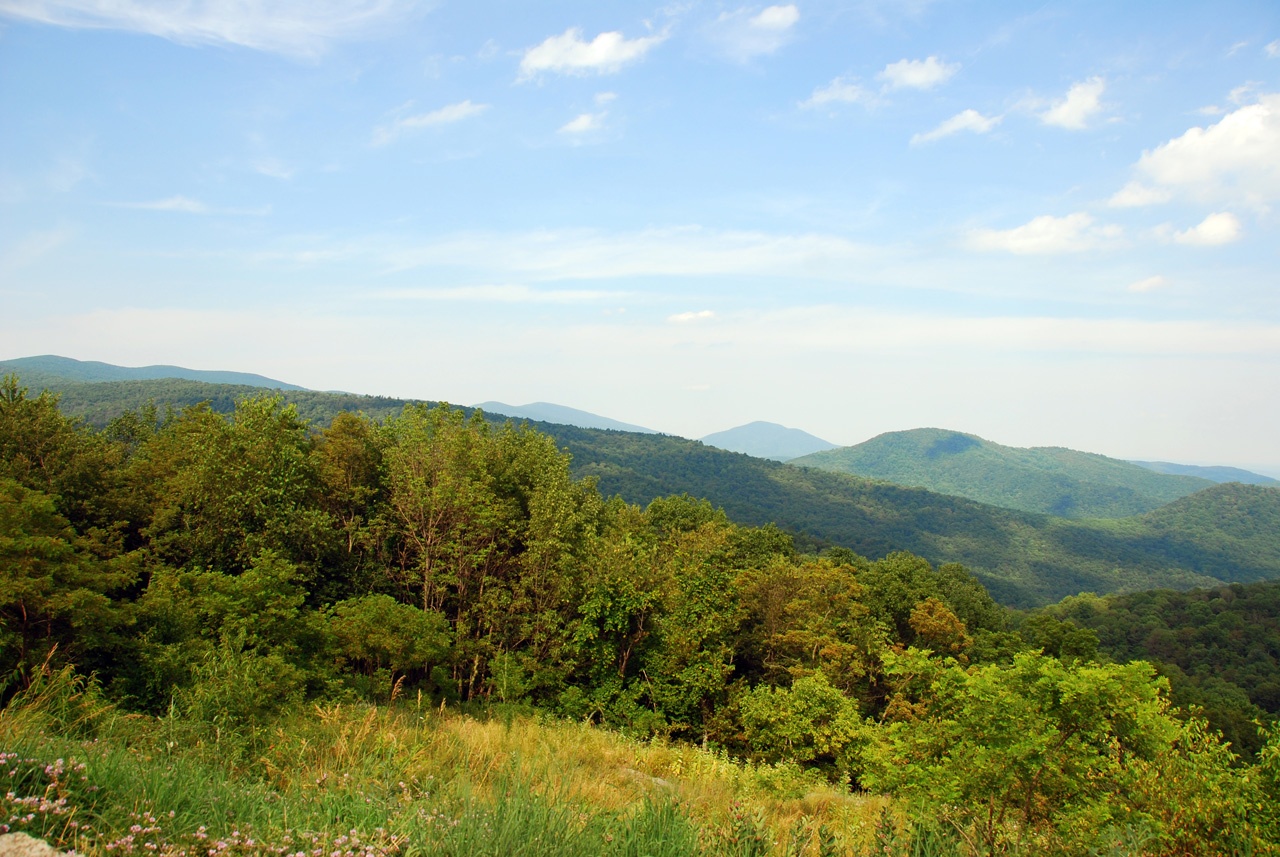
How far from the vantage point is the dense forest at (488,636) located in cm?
898

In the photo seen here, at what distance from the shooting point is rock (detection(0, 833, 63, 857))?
9.41 ft

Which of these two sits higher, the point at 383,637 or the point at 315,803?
the point at 315,803

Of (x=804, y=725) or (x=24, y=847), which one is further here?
(x=804, y=725)

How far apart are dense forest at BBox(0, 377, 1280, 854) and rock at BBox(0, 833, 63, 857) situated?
143 millimetres

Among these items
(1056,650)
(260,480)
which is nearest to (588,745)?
(260,480)

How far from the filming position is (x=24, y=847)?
2.90 metres

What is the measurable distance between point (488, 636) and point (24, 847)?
2126cm

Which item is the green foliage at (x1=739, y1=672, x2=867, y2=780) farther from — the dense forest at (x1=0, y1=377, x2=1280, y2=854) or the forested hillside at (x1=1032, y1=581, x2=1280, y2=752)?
the forested hillside at (x1=1032, y1=581, x2=1280, y2=752)

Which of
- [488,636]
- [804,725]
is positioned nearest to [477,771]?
[488,636]

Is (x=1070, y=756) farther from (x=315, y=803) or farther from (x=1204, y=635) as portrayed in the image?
(x=1204, y=635)

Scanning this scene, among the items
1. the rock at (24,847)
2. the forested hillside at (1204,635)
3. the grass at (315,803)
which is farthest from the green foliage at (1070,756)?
the forested hillside at (1204,635)

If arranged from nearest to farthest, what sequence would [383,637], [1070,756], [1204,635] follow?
[1070,756] → [383,637] → [1204,635]

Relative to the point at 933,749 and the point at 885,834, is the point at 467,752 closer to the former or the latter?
the point at 885,834

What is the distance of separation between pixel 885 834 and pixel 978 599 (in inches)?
2296
